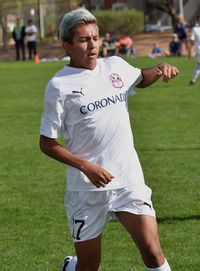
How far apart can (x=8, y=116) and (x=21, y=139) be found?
4.44 m

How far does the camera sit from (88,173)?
580cm

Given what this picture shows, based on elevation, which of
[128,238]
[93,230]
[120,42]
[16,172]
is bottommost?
[120,42]

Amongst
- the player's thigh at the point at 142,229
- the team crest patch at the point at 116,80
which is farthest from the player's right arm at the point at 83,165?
the team crest patch at the point at 116,80

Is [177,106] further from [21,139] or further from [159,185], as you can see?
[159,185]

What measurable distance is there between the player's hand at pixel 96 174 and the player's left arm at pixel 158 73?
2.83ft

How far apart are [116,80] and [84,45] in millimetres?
363

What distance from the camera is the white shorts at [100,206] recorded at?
5.96 metres

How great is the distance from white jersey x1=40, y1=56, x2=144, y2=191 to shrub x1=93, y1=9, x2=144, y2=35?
56279 mm

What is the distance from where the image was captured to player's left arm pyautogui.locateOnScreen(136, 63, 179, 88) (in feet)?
20.3

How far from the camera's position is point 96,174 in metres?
5.78

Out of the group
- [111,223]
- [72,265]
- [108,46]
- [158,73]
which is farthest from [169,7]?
[158,73]

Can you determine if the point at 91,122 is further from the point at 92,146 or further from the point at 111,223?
the point at 111,223

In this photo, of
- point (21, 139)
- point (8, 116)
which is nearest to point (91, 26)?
point (21, 139)

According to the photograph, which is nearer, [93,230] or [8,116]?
[93,230]
